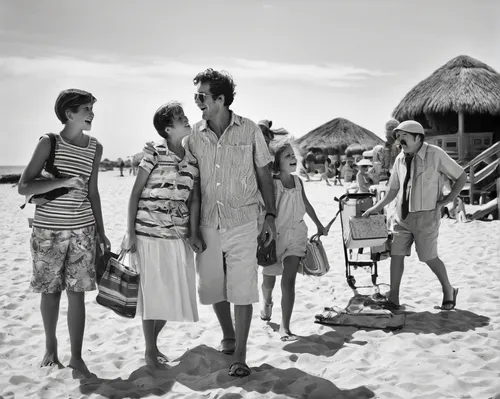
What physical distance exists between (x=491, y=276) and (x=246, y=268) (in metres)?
3.63

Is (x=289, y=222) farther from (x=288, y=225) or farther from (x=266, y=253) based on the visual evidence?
(x=266, y=253)

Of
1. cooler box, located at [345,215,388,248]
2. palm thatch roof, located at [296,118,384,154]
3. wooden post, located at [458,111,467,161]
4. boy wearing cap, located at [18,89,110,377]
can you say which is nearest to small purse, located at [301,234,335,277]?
cooler box, located at [345,215,388,248]

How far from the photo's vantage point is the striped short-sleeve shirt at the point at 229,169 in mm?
3436

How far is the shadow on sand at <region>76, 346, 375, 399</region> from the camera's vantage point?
120 inches

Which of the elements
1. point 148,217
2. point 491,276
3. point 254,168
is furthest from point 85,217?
point 491,276

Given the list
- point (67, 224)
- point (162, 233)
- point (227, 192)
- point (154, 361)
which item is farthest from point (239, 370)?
point (67, 224)

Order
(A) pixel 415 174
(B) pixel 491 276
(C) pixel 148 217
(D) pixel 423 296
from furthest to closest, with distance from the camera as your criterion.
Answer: (B) pixel 491 276, (D) pixel 423 296, (A) pixel 415 174, (C) pixel 148 217

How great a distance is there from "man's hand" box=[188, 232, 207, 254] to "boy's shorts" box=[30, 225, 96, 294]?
67 centimetres

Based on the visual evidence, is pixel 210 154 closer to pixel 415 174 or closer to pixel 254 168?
pixel 254 168

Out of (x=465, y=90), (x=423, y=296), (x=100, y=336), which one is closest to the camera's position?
(x=100, y=336)

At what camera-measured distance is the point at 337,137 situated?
36969mm

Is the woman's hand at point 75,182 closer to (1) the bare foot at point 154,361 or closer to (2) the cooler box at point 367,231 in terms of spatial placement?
(1) the bare foot at point 154,361

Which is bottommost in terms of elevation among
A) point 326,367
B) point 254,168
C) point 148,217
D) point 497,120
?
point 326,367

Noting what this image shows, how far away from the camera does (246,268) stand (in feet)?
11.3
